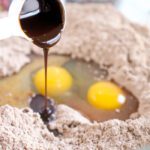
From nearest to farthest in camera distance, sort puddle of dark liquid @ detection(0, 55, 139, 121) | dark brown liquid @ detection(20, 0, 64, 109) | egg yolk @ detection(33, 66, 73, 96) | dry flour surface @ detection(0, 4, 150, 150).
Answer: dry flour surface @ detection(0, 4, 150, 150), dark brown liquid @ detection(20, 0, 64, 109), puddle of dark liquid @ detection(0, 55, 139, 121), egg yolk @ detection(33, 66, 73, 96)

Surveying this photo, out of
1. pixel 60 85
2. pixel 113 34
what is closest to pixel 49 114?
pixel 60 85

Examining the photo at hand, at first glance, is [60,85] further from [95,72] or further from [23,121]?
[23,121]

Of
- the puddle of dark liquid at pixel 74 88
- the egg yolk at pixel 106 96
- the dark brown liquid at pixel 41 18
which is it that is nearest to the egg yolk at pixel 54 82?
the puddle of dark liquid at pixel 74 88

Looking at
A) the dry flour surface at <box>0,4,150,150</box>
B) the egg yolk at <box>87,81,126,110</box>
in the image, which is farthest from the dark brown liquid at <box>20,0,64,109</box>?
the egg yolk at <box>87,81,126,110</box>

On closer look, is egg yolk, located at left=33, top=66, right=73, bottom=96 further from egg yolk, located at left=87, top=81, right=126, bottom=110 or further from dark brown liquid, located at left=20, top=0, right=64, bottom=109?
dark brown liquid, located at left=20, top=0, right=64, bottom=109

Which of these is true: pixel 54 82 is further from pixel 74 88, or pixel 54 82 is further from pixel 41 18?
pixel 41 18

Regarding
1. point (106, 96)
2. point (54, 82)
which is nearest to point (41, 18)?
point (54, 82)
